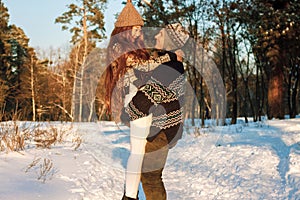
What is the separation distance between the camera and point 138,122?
2.25m

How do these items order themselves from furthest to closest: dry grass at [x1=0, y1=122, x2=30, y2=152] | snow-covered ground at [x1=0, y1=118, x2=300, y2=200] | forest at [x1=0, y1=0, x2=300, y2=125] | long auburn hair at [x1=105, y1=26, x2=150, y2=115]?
forest at [x1=0, y1=0, x2=300, y2=125] < dry grass at [x1=0, y1=122, x2=30, y2=152] < snow-covered ground at [x1=0, y1=118, x2=300, y2=200] < long auburn hair at [x1=105, y1=26, x2=150, y2=115]

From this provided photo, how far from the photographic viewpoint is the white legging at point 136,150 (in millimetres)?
2250

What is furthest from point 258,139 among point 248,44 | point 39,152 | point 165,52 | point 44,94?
point 44,94

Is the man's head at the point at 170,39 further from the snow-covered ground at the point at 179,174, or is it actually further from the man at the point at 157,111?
the snow-covered ground at the point at 179,174

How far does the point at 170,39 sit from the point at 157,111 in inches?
21.1

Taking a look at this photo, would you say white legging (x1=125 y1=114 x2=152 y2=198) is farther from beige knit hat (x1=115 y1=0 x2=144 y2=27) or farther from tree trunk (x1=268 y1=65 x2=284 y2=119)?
tree trunk (x1=268 y1=65 x2=284 y2=119)

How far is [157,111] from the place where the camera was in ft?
7.48

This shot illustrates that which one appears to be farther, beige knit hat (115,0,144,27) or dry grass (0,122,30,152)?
dry grass (0,122,30,152)

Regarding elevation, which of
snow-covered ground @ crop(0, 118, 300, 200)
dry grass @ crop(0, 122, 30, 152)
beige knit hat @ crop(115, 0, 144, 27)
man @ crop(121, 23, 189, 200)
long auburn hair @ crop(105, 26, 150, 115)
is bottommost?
snow-covered ground @ crop(0, 118, 300, 200)

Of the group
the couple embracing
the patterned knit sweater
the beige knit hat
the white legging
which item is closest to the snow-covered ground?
the white legging

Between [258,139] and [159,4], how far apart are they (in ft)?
34.0

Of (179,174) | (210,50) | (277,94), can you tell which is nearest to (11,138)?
(179,174)

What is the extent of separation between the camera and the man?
7.36 ft

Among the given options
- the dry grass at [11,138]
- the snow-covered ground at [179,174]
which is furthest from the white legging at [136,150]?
the dry grass at [11,138]
